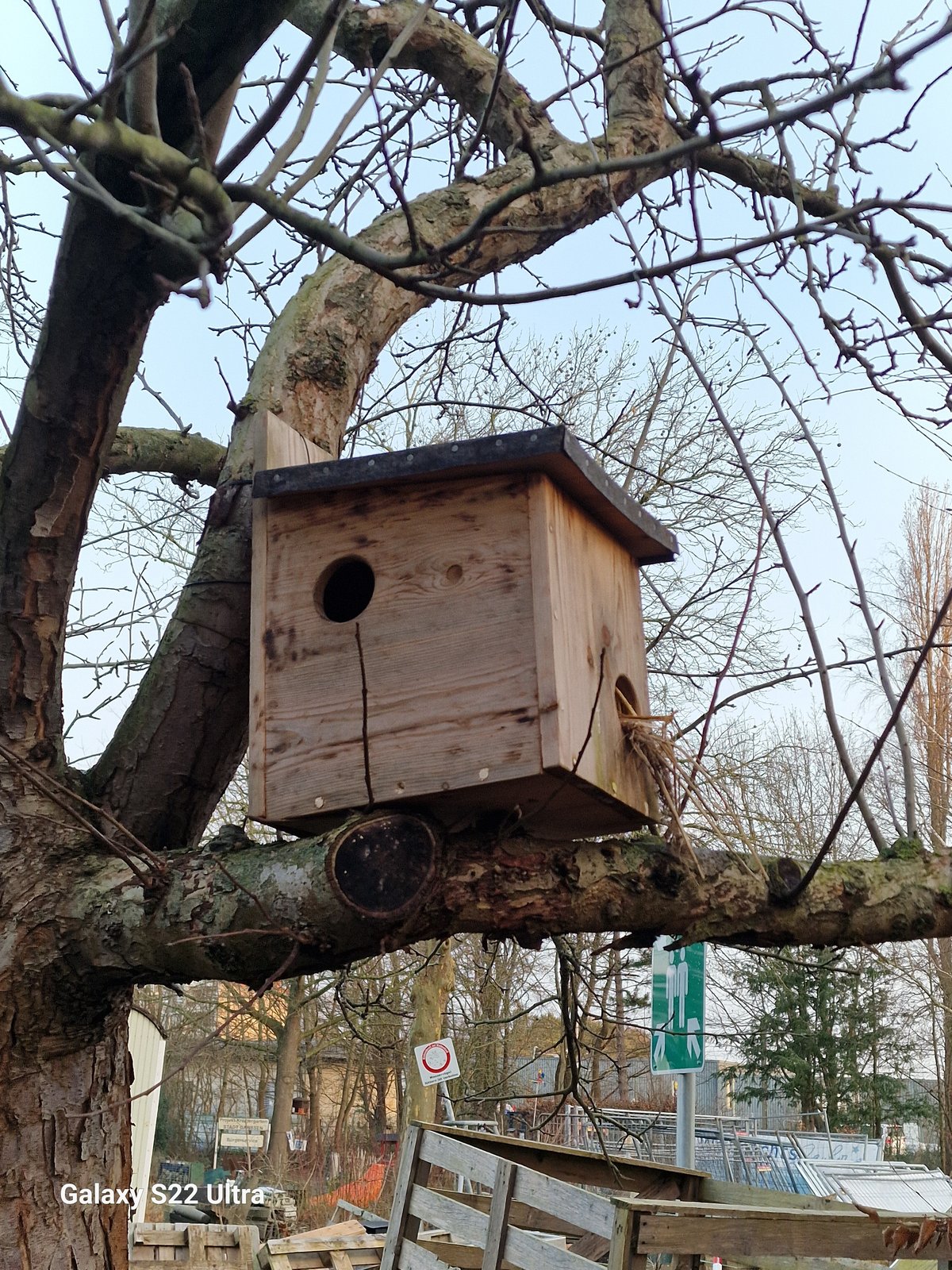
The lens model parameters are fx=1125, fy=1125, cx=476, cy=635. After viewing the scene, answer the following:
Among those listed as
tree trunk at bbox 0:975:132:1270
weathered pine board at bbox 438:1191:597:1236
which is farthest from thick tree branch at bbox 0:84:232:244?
weathered pine board at bbox 438:1191:597:1236

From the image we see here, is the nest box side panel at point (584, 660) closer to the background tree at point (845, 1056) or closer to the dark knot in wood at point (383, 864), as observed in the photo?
the dark knot in wood at point (383, 864)

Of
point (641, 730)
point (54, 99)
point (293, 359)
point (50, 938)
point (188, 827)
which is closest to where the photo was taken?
point (54, 99)

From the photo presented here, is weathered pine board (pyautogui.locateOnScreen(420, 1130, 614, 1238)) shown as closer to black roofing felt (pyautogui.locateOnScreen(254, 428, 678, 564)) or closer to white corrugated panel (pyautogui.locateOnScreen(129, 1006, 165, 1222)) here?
black roofing felt (pyautogui.locateOnScreen(254, 428, 678, 564))

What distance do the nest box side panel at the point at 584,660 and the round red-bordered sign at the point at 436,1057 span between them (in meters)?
6.04

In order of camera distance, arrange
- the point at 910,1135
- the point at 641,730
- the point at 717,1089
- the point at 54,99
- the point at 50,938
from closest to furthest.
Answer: the point at 54,99
the point at 50,938
the point at 641,730
the point at 910,1135
the point at 717,1089

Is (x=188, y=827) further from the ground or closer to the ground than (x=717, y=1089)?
further from the ground

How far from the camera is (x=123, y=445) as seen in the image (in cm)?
317

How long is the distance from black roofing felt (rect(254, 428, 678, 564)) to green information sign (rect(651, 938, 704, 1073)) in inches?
81.5

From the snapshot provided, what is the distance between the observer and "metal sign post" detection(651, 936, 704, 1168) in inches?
151

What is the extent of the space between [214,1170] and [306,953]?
2129cm

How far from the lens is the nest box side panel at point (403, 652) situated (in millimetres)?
1899

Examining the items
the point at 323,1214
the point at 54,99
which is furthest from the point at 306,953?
the point at 323,1214

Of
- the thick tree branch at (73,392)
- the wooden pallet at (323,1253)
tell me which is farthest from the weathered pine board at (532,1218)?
the thick tree branch at (73,392)

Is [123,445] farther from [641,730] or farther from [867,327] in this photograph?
[867,327]
